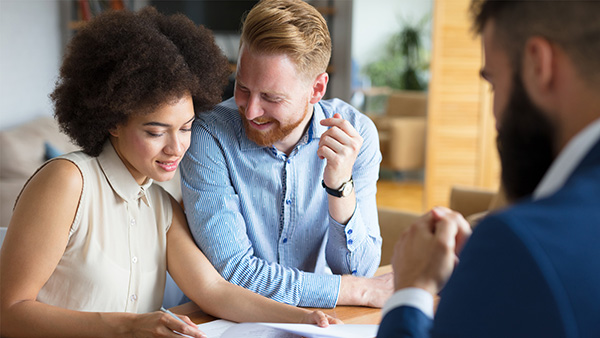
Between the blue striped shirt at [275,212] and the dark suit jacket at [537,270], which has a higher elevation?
the dark suit jacket at [537,270]

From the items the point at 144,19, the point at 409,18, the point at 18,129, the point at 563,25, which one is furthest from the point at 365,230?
the point at 409,18

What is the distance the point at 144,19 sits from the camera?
1.50 meters

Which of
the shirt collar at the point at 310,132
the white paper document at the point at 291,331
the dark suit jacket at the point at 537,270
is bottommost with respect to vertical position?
the white paper document at the point at 291,331

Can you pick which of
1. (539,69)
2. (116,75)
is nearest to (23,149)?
Answer: (116,75)

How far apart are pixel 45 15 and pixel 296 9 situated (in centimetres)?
431

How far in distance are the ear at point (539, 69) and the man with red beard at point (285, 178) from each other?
844 millimetres

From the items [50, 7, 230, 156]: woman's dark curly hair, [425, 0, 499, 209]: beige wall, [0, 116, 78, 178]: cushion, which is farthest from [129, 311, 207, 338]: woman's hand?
[425, 0, 499, 209]: beige wall

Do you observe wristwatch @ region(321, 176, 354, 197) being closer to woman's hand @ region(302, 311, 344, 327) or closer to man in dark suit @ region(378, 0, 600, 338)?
woman's hand @ region(302, 311, 344, 327)

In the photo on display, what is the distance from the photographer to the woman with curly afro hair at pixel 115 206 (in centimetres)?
129

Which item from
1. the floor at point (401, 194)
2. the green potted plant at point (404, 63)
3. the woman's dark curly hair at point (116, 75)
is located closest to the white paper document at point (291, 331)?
the woman's dark curly hair at point (116, 75)

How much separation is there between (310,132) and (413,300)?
0.97m

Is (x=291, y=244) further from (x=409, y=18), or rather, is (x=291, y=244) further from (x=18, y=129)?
(x=409, y=18)

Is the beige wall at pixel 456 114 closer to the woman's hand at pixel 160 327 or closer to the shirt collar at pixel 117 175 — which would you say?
the shirt collar at pixel 117 175

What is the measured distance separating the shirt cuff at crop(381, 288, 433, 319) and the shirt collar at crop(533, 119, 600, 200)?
0.21 meters
